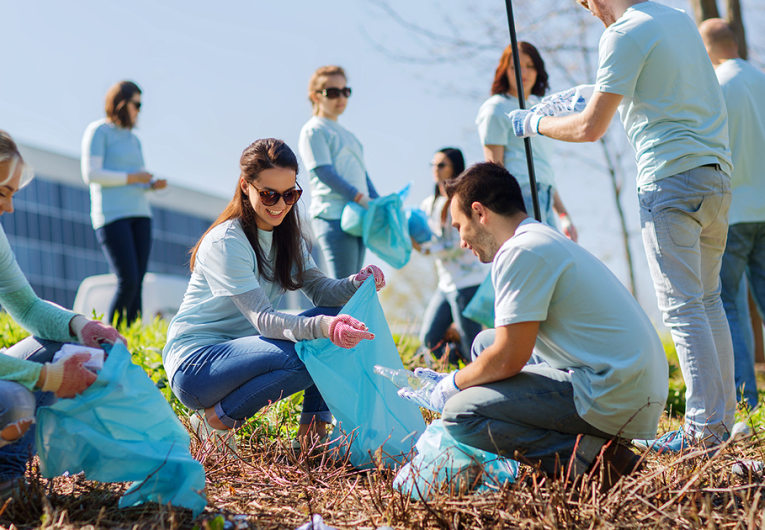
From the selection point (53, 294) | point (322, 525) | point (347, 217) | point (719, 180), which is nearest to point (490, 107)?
point (347, 217)

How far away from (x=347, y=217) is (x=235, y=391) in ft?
5.71

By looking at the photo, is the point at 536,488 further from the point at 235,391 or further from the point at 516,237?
the point at 235,391

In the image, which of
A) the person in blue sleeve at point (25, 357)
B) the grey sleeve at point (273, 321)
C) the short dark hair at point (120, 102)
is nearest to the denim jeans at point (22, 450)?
the person in blue sleeve at point (25, 357)

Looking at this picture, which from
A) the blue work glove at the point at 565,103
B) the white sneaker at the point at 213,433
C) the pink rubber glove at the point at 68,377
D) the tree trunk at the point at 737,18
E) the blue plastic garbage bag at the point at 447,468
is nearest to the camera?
the pink rubber glove at the point at 68,377

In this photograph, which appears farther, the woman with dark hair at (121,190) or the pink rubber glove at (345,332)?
the woman with dark hair at (121,190)

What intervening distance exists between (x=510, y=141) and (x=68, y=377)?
107 inches

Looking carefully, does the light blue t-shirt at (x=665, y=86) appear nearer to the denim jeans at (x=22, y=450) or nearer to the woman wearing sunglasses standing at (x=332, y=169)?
the woman wearing sunglasses standing at (x=332, y=169)

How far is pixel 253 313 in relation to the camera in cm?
254

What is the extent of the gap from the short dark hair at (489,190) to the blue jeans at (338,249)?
2.07 m

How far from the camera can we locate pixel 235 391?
2.58 m

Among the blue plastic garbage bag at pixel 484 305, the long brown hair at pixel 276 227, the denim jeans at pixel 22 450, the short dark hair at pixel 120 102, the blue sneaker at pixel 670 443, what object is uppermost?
the short dark hair at pixel 120 102

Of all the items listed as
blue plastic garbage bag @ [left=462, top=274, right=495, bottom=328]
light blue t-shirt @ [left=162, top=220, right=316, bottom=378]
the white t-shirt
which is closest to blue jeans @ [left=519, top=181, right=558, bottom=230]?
blue plastic garbage bag @ [left=462, top=274, right=495, bottom=328]

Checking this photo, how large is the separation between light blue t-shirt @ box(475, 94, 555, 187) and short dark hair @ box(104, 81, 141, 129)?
2.47 meters

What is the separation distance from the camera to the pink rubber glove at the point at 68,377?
1897mm
